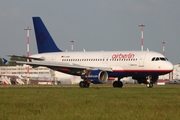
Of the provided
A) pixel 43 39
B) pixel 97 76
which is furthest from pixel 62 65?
pixel 43 39

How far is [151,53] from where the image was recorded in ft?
191

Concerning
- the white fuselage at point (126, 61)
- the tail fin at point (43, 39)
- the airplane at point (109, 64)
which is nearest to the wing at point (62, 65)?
the airplane at point (109, 64)

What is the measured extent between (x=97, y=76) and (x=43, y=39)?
14293mm

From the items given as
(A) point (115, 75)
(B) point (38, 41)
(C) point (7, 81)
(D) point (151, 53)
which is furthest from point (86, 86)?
(C) point (7, 81)

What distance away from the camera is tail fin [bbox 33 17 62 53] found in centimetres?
6856

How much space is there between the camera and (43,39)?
69.0 meters

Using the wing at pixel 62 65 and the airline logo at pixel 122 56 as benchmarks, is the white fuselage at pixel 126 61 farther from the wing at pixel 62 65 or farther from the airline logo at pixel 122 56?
the wing at pixel 62 65

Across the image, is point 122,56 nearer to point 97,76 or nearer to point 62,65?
point 97,76

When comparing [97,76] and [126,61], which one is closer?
[97,76]

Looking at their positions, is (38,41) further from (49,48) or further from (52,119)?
(52,119)

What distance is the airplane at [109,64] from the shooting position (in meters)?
57.4

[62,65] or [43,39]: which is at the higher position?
[43,39]

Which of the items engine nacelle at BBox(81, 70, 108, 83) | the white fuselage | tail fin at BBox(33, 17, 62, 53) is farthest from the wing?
tail fin at BBox(33, 17, 62, 53)

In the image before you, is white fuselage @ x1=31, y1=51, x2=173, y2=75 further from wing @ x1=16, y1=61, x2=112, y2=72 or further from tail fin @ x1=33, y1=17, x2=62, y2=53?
tail fin @ x1=33, y1=17, x2=62, y2=53
